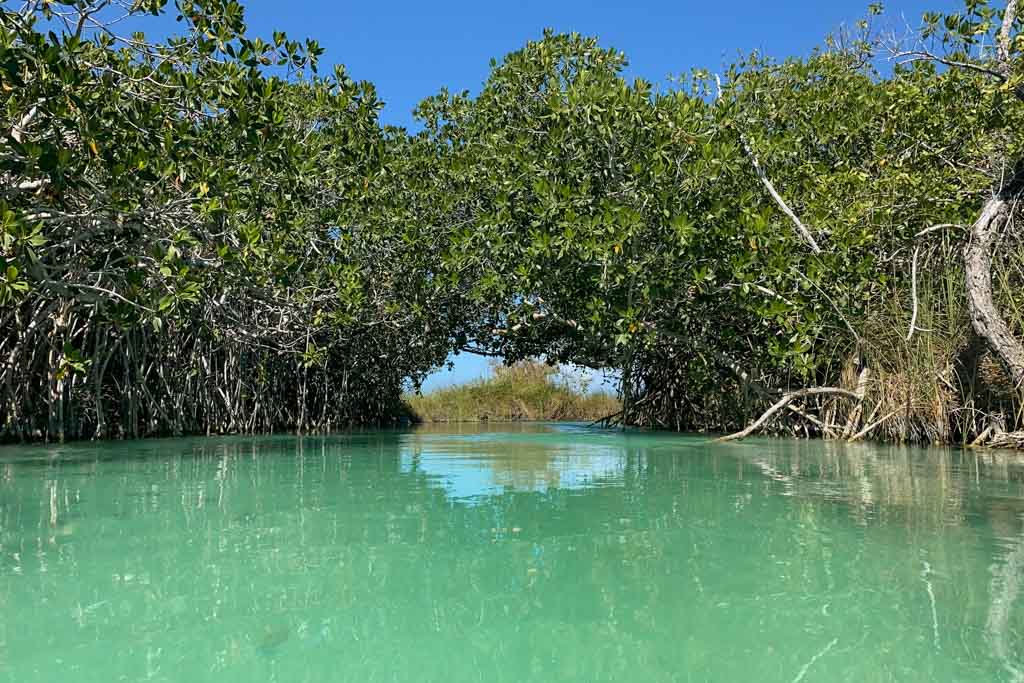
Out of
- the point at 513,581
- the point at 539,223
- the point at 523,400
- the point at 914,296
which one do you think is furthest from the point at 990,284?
the point at 523,400

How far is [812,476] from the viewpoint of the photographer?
4.73 metres

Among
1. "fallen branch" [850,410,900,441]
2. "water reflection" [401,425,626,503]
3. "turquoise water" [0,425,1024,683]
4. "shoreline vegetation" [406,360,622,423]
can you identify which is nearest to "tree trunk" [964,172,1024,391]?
"fallen branch" [850,410,900,441]

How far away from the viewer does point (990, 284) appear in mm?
6230

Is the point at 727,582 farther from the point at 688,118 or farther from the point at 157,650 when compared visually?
the point at 688,118

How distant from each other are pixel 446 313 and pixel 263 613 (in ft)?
33.6

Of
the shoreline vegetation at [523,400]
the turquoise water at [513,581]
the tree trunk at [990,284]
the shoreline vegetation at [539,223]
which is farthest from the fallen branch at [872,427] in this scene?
the shoreline vegetation at [523,400]

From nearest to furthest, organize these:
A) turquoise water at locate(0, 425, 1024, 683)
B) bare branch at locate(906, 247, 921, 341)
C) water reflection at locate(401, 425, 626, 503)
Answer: turquoise water at locate(0, 425, 1024, 683) → water reflection at locate(401, 425, 626, 503) → bare branch at locate(906, 247, 921, 341)

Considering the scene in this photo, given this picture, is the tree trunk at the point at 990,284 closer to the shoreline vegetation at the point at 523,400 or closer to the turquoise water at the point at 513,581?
the turquoise water at the point at 513,581

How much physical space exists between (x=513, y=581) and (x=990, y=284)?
5.68 meters

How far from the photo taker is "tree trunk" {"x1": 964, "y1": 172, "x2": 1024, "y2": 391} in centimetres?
606

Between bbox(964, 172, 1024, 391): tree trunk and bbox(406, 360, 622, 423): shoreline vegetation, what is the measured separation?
12.6 m

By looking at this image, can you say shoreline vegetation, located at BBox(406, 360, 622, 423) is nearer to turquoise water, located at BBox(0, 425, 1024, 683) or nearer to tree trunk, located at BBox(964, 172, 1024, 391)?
tree trunk, located at BBox(964, 172, 1024, 391)

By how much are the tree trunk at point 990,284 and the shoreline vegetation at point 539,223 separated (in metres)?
0.02

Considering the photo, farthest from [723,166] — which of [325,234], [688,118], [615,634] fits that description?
[615,634]
